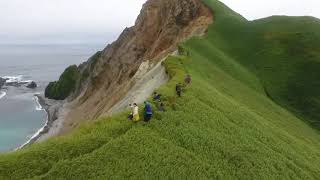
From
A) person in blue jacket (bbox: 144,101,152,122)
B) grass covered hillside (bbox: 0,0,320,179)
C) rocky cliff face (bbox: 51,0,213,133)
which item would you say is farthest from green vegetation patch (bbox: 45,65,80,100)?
person in blue jacket (bbox: 144,101,152,122)

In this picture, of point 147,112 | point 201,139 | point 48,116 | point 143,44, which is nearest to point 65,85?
point 48,116

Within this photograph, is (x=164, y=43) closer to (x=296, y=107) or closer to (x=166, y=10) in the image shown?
(x=166, y=10)

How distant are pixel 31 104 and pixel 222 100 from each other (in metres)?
98.2

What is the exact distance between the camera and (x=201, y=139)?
3195 cm

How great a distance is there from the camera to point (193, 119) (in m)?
34.5

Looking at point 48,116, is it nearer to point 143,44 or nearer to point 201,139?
point 143,44

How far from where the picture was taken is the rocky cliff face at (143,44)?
77.7 meters

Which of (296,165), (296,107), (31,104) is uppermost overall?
(296,165)

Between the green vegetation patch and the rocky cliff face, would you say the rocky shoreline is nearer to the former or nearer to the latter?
the green vegetation patch

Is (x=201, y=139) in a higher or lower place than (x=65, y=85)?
higher

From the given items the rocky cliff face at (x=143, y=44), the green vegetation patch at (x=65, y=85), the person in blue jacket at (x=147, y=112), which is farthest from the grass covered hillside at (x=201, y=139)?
the green vegetation patch at (x=65, y=85)

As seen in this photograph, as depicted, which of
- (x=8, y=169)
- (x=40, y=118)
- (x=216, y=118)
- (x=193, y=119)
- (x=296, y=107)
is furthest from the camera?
(x=40, y=118)

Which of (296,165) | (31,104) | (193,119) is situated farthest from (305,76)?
(31,104)

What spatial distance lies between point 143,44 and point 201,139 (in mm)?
55508
